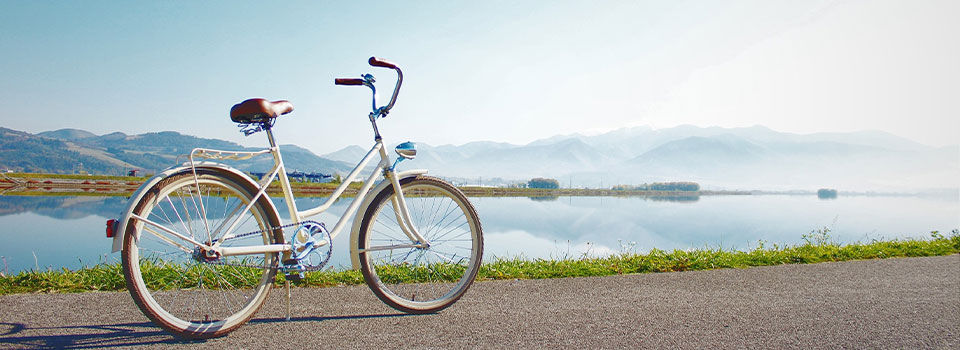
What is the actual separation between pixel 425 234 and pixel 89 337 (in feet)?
7.36

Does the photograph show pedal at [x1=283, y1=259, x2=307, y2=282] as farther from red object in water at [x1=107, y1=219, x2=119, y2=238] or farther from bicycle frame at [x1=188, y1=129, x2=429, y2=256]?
red object in water at [x1=107, y1=219, x2=119, y2=238]

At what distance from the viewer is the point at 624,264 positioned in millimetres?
5457

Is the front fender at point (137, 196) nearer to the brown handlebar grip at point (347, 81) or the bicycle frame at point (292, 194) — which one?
the bicycle frame at point (292, 194)

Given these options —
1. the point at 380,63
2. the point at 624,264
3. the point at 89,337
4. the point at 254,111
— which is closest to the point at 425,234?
the point at 380,63

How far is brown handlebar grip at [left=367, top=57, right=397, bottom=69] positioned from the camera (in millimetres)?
3588

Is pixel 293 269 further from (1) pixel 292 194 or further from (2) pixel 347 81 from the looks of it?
(2) pixel 347 81

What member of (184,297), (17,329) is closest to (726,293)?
(184,297)

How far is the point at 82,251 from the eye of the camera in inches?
202

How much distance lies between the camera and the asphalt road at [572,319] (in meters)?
2.87

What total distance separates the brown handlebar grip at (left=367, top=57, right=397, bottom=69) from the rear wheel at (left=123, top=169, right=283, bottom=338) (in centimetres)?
128

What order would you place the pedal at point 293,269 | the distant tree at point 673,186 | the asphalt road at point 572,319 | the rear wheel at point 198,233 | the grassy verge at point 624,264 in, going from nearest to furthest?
1. the rear wheel at point 198,233
2. the asphalt road at point 572,319
3. the pedal at point 293,269
4. the grassy verge at point 624,264
5. the distant tree at point 673,186

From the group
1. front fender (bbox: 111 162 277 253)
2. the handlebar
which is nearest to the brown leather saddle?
front fender (bbox: 111 162 277 253)

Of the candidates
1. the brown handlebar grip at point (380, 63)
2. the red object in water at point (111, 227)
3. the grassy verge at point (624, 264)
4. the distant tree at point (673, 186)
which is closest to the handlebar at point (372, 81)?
the brown handlebar grip at point (380, 63)

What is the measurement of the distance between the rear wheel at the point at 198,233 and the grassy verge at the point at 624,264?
1.03 metres
